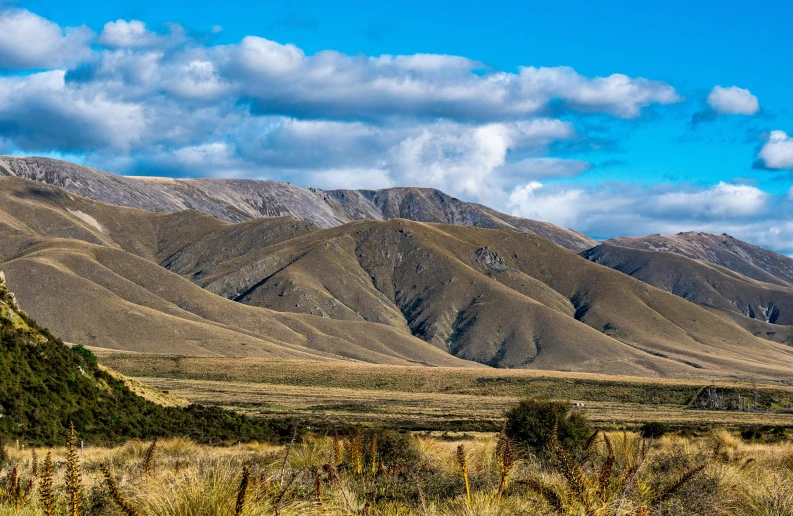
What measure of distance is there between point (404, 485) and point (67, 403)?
18.5 metres

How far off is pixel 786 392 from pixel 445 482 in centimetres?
9309

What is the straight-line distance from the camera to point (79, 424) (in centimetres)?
2669

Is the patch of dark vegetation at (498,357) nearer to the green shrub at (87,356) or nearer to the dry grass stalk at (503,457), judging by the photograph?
the green shrub at (87,356)

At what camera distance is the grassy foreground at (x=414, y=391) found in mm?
69000

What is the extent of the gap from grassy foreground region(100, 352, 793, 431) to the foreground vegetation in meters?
36.2

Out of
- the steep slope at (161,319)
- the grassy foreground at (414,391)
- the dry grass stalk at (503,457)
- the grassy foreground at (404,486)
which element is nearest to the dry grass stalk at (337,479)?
the grassy foreground at (404,486)

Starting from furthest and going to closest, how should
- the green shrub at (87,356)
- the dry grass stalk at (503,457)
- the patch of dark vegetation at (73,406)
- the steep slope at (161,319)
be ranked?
the steep slope at (161,319)
the green shrub at (87,356)
the patch of dark vegetation at (73,406)
the dry grass stalk at (503,457)

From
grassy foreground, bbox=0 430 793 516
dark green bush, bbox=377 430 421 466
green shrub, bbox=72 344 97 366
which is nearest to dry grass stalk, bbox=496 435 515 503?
grassy foreground, bbox=0 430 793 516

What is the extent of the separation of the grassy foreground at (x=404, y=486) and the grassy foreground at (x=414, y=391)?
119 feet

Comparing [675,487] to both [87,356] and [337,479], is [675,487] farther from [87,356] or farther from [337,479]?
[87,356]

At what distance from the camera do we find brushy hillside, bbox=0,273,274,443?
82.8ft

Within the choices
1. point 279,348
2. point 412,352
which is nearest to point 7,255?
point 279,348

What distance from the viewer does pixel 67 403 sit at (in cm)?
2759

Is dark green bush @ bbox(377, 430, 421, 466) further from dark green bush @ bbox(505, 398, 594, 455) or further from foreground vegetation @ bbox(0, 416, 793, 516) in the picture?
dark green bush @ bbox(505, 398, 594, 455)
